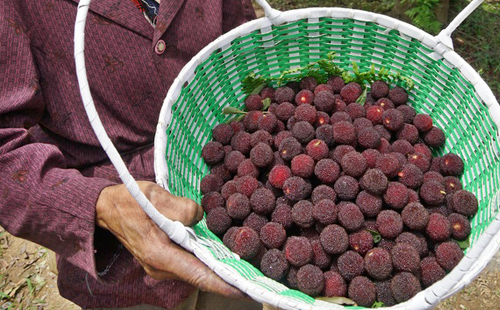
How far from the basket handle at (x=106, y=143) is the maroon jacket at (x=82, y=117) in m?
0.25

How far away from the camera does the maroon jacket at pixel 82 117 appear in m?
1.06

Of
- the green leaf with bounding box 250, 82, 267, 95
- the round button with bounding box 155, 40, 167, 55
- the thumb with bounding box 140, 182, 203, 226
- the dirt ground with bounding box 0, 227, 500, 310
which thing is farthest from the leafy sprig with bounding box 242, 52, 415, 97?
the dirt ground with bounding box 0, 227, 500, 310

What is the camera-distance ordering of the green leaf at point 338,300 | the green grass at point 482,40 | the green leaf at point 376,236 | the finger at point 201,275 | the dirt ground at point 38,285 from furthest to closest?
the green grass at point 482,40 → the dirt ground at point 38,285 → the green leaf at point 376,236 → the green leaf at point 338,300 → the finger at point 201,275

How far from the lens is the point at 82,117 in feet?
4.16

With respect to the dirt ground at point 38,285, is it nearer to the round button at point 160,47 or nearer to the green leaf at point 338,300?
the green leaf at point 338,300

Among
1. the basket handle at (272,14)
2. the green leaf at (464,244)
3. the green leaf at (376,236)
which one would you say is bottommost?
the green leaf at (376,236)

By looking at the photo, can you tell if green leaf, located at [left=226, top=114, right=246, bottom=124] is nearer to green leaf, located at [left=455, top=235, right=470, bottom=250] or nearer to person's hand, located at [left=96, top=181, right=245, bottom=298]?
person's hand, located at [left=96, top=181, right=245, bottom=298]

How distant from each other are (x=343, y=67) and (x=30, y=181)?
3.88ft

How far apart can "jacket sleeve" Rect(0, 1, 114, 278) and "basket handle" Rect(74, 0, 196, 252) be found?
0.25m

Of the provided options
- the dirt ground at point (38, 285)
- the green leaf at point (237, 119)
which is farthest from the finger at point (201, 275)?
the dirt ground at point (38, 285)

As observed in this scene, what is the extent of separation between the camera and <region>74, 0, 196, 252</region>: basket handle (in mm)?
845

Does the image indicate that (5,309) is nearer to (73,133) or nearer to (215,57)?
(73,133)

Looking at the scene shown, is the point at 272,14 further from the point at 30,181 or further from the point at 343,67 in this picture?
the point at 30,181

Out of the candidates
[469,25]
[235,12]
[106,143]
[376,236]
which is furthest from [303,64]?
[469,25]
